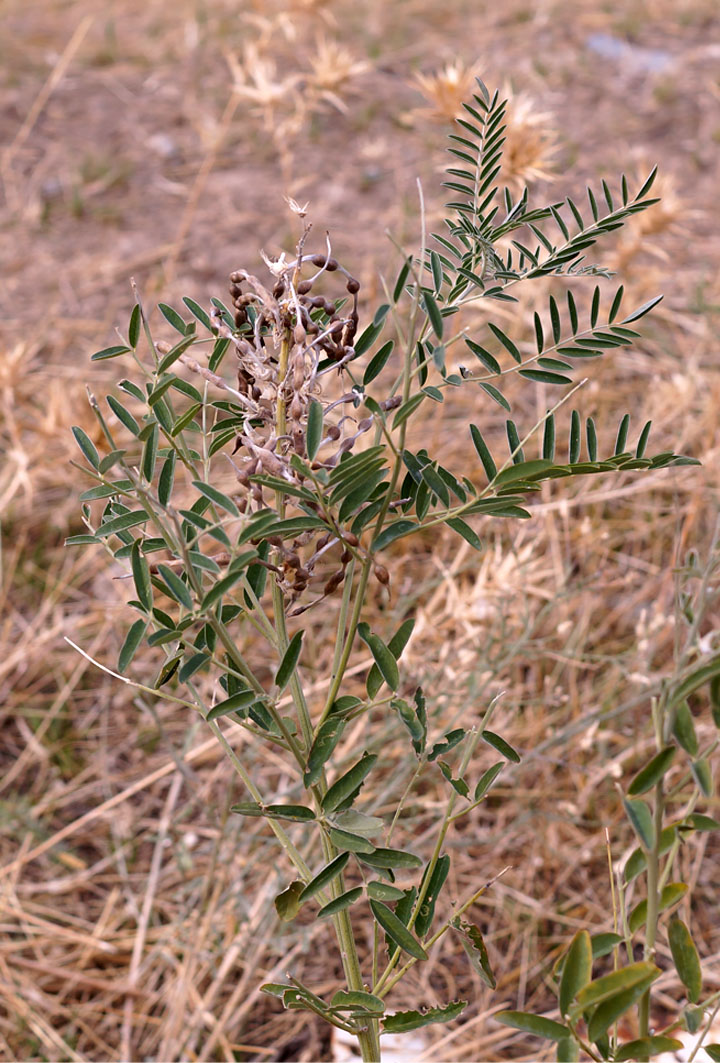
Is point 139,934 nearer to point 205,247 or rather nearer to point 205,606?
point 205,606

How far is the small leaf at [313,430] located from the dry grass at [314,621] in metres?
0.61

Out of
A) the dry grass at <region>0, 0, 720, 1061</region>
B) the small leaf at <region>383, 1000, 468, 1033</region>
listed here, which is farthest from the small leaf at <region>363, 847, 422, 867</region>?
the dry grass at <region>0, 0, 720, 1061</region>

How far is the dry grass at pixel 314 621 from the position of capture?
1319 millimetres

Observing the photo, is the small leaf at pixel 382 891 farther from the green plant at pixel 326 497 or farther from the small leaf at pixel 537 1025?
the small leaf at pixel 537 1025

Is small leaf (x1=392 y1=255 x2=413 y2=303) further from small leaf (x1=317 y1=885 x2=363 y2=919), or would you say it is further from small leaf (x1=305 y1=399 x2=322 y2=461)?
small leaf (x1=317 y1=885 x2=363 y2=919)

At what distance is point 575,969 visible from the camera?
0.56m

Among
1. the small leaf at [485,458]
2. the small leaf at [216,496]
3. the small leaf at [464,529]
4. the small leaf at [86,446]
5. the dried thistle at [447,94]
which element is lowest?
the small leaf at [216,496]

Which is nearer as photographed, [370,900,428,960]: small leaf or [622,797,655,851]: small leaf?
[622,797,655,851]: small leaf

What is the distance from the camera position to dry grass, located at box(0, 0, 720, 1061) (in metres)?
1.32

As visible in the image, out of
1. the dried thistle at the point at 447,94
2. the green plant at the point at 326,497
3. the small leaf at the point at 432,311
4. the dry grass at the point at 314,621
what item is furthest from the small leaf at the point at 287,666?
the dried thistle at the point at 447,94

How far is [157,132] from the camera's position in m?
3.22

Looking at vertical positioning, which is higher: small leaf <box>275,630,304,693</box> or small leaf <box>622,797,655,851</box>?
small leaf <box>275,630,304,693</box>

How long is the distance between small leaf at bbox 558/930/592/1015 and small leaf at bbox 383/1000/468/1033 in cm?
14

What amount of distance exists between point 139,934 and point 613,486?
1123 mm
